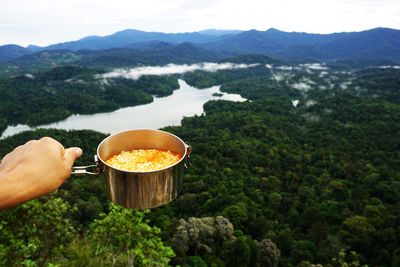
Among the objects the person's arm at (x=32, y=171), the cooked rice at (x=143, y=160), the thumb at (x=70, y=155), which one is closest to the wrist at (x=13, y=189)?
the person's arm at (x=32, y=171)

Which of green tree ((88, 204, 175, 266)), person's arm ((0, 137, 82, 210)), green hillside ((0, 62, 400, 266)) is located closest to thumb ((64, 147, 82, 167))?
person's arm ((0, 137, 82, 210))

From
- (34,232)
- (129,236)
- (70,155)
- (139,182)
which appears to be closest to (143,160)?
(139,182)

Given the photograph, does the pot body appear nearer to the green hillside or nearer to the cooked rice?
the cooked rice

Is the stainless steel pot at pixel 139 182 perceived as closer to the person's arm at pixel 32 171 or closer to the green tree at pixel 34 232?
the person's arm at pixel 32 171

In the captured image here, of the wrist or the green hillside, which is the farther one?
the green hillside

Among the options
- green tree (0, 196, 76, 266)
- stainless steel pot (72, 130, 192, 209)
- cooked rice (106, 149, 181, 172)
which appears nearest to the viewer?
stainless steel pot (72, 130, 192, 209)

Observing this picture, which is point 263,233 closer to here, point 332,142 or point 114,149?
point 114,149

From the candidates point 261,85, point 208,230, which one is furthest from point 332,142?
point 261,85
